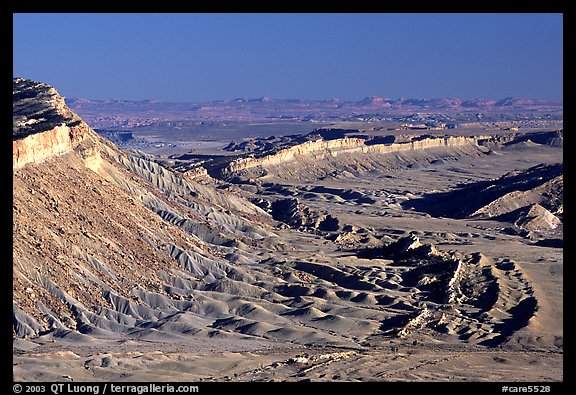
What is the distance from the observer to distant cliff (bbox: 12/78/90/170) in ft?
177

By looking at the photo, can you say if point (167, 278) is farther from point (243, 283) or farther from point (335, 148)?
point (335, 148)

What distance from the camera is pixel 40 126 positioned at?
220 ft

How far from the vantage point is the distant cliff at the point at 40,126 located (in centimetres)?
5409

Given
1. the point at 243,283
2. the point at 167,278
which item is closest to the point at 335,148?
the point at 243,283

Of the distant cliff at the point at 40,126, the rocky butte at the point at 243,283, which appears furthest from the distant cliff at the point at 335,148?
the rocky butte at the point at 243,283

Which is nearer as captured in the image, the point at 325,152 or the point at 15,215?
the point at 15,215

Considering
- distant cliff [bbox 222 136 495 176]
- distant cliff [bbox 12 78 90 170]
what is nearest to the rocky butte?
distant cliff [bbox 12 78 90 170]

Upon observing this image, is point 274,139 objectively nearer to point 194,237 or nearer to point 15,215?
point 194,237

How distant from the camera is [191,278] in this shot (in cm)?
5200

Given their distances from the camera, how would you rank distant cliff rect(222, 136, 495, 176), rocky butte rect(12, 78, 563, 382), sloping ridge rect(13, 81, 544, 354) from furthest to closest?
distant cliff rect(222, 136, 495, 176) < sloping ridge rect(13, 81, 544, 354) < rocky butte rect(12, 78, 563, 382)

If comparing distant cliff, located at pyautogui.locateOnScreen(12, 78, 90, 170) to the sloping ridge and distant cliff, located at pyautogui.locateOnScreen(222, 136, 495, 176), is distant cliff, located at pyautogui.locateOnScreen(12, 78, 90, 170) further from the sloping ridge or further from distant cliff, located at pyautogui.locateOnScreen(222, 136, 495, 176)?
distant cliff, located at pyautogui.locateOnScreen(222, 136, 495, 176)

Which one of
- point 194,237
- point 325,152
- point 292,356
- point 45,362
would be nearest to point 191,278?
point 194,237

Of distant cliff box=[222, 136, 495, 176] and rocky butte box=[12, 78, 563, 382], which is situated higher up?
distant cliff box=[222, 136, 495, 176]

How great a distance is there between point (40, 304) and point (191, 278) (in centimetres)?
1251
